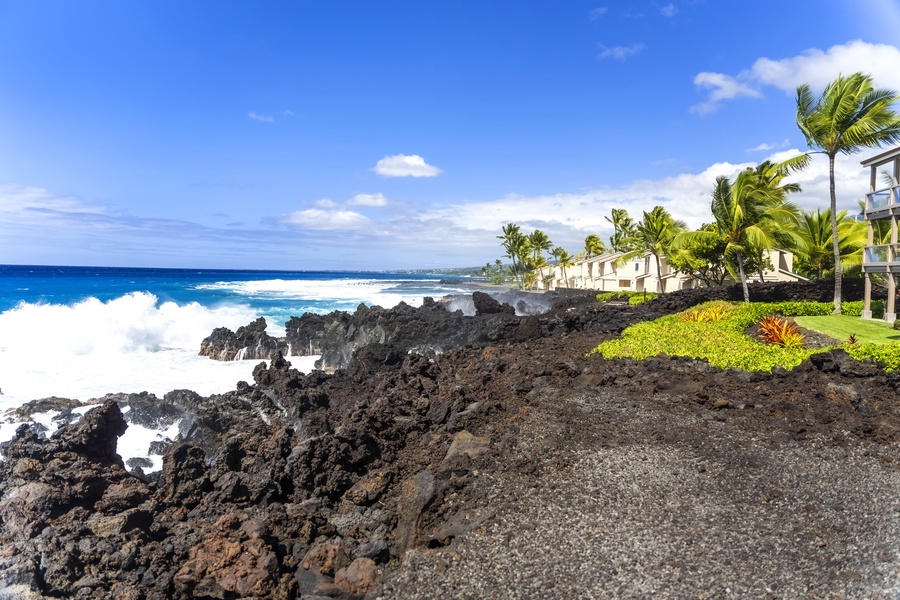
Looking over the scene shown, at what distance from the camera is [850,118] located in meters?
21.7

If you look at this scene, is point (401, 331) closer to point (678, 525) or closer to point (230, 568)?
point (230, 568)

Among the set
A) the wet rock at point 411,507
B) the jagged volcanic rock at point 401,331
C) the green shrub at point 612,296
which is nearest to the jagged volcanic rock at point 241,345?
the jagged volcanic rock at point 401,331

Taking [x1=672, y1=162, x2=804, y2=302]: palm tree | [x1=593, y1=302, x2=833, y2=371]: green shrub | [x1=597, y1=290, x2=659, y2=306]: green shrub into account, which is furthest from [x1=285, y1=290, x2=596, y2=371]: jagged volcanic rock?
[x1=597, y1=290, x2=659, y2=306]: green shrub

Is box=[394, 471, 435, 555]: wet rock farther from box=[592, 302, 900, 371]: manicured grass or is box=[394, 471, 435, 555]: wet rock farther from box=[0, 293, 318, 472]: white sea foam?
box=[592, 302, 900, 371]: manicured grass

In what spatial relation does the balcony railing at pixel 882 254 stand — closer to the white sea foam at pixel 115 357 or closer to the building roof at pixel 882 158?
the building roof at pixel 882 158

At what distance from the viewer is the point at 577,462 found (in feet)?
28.4

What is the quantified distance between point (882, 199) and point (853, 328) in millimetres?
6207

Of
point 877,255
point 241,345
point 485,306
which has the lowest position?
point 241,345

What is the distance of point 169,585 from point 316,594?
1574 millimetres

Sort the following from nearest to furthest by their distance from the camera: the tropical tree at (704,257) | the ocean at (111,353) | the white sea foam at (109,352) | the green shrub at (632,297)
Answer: the ocean at (111,353), the white sea foam at (109,352), the tropical tree at (704,257), the green shrub at (632,297)

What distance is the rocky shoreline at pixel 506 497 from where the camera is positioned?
248 inches

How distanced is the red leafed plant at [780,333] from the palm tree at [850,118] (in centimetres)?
853

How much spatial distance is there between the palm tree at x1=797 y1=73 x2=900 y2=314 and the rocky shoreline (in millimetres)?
13136

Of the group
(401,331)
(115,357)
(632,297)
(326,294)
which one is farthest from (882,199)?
(326,294)
